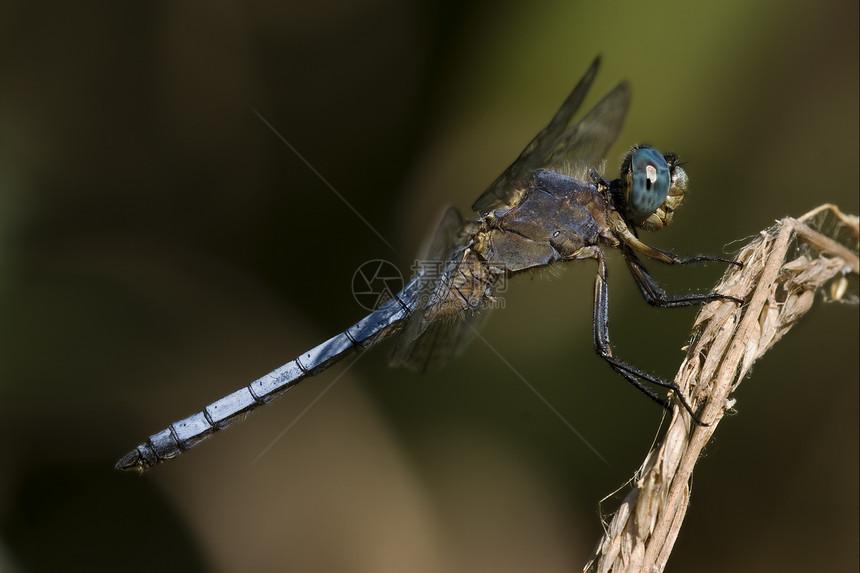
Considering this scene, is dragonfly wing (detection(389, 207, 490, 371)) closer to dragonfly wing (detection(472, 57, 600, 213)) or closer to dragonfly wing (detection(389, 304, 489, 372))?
dragonfly wing (detection(389, 304, 489, 372))

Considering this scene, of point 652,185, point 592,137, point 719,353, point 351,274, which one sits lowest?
point 719,353

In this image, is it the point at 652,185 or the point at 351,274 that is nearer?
the point at 652,185

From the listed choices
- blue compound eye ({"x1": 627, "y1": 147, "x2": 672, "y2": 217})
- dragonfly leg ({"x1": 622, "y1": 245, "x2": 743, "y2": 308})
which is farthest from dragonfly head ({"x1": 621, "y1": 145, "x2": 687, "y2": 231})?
dragonfly leg ({"x1": 622, "y1": 245, "x2": 743, "y2": 308})

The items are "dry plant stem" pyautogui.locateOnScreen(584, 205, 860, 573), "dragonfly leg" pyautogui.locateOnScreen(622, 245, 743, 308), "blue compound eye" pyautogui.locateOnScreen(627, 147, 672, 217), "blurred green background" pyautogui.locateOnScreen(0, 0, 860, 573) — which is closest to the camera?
"dry plant stem" pyautogui.locateOnScreen(584, 205, 860, 573)

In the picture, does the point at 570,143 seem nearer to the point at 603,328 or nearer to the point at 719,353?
the point at 603,328

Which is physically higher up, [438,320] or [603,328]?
[438,320]

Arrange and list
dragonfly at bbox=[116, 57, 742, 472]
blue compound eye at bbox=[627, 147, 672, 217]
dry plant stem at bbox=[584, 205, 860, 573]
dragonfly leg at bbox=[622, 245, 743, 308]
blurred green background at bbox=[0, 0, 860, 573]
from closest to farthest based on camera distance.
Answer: dry plant stem at bbox=[584, 205, 860, 573], dragonfly leg at bbox=[622, 245, 743, 308], blue compound eye at bbox=[627, 147, 672, 217], dragonfly at bbox=[116, 57, 742, 472], blurred green background at bbox=[0, 0, 860, 573]

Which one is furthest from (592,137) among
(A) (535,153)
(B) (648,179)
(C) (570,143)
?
(B) (648,179)

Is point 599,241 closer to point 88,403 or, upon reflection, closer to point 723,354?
point 723,354
